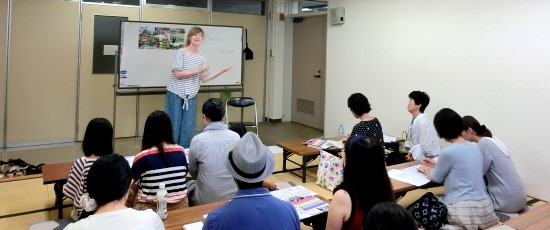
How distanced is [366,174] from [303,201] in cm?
58

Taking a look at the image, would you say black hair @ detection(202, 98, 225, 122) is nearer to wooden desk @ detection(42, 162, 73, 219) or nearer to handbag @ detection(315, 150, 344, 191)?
wooden desk @ detection(42, 162, 73, 219)

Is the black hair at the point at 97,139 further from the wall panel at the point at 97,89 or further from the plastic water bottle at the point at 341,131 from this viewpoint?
the plastic water bottle at the point at 341,131

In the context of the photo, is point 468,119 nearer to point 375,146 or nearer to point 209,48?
point 375,146

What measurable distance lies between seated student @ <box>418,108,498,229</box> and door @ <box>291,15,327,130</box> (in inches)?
186

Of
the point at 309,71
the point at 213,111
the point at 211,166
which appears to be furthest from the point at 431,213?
the point at 309,71

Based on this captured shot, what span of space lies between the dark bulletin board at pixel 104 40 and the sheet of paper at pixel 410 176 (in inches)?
177

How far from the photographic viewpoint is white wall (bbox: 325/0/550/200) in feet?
12.7

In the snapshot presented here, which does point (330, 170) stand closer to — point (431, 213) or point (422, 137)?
point (422, 137)

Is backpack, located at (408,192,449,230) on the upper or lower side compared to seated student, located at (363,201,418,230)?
lower

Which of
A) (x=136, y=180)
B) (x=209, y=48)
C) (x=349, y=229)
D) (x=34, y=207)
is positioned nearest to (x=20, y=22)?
(x=209, y=48)

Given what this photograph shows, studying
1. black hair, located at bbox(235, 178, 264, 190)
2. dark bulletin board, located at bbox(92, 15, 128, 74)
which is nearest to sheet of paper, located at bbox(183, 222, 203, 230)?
black hair, located at bbox(235, 178, 264, 190)

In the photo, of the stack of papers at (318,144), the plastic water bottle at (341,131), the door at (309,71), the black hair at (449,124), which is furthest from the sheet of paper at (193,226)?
the door at (309,71)

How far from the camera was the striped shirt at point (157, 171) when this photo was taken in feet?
7.02

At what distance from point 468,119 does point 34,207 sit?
12.6 ft
